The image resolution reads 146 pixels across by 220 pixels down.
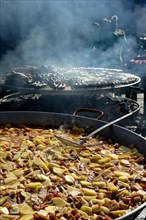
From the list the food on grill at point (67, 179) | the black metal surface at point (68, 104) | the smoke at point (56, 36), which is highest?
the smoke at point (56, 36)

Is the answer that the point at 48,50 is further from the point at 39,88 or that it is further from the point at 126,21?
the point at 126,21

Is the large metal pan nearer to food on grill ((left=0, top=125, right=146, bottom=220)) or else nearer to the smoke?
food on grill ((left=0, top=125, right=146, bottom=220))

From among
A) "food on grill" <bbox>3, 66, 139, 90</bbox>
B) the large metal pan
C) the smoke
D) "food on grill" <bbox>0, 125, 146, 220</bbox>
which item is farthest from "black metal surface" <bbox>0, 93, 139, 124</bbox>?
the smoke

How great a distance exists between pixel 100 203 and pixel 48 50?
9.53m

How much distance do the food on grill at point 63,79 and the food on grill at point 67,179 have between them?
5.89 feet

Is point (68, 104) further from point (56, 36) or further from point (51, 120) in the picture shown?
point (56, 36)

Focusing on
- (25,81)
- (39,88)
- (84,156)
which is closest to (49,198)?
(84,156)

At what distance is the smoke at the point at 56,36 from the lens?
10.5m

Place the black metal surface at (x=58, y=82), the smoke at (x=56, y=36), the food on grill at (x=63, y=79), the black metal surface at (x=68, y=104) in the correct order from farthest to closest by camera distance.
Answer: the smoke at (x=56, y=36) → the black metal surface at (x=68, y=104) → the food on grill at (x=63, y=79) → the black metal surface at (x=58, y=82)

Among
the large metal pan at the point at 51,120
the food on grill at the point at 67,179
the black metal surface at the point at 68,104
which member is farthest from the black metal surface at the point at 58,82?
the food on grill at the point at 67,179

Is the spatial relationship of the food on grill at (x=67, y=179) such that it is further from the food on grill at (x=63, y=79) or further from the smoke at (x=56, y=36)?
the smoke at (x=56, y=36)

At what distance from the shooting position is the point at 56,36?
12625 millimetres

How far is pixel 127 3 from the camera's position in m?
19.2

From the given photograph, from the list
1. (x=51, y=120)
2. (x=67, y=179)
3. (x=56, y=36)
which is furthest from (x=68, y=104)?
(x=56, y=36)
